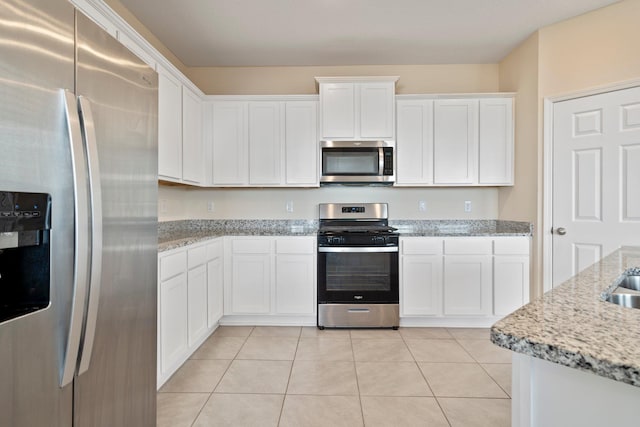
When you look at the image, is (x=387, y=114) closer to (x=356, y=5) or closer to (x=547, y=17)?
(x=356, y=5)

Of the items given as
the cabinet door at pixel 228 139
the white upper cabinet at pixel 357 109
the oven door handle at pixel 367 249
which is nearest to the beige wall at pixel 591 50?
the white upper cabinet at pixel 357 109

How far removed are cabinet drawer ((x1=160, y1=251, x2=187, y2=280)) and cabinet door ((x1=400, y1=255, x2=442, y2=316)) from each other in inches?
75.0

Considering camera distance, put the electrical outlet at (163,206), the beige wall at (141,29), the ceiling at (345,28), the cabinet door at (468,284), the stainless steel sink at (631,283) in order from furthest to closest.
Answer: the cabinet door at (468,284) < the electrical outlet at (163,206) < the ceiling at (345,28) < the beige wall at (141,29) < the stainless steel sink at (631,283)

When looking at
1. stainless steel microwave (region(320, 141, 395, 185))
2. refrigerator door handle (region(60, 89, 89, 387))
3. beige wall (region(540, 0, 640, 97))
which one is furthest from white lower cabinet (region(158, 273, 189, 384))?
beige wall (region(540, 0, 640, 97))

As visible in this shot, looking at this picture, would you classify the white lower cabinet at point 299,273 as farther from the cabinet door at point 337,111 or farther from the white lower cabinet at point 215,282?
the cabinet door at point 337,111

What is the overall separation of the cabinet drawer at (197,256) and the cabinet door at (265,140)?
3.42ft

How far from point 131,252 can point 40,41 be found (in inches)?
25.3

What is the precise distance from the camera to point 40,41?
32.4 inches

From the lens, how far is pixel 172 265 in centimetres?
219

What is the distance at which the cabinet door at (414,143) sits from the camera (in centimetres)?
340

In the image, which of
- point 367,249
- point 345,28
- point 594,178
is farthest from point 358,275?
point 345,28

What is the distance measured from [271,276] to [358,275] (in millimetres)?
814

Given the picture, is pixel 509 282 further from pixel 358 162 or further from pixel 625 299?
pixel 625 299

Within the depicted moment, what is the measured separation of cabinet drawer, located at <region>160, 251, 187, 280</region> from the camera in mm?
2069
